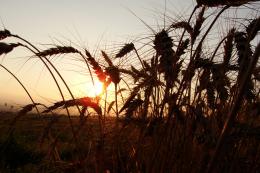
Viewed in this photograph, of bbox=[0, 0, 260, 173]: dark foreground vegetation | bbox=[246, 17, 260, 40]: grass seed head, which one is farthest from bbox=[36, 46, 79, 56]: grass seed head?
bbox=[246, 17, 260, 40]: grass seed head

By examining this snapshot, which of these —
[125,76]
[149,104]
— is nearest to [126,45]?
[125,76]

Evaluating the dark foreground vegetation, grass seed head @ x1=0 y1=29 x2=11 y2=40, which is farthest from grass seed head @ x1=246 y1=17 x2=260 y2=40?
grass seed head @ x1=0 y1=29 x2=11 y2=40

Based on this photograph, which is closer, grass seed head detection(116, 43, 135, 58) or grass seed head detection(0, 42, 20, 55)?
grass seed head detection(0, 42, 20, 55)

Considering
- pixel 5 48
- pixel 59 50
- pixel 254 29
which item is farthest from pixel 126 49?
pixel 254 29

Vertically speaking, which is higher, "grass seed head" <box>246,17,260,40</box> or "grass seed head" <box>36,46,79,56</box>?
"grass seed head" <box>36,46,79,56</box>

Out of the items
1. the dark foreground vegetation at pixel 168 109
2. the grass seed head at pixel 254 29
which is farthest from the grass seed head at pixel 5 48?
the grass seed head at pixel 254 29

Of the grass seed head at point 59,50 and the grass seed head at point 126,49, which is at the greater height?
the grass seed head at point 126,49

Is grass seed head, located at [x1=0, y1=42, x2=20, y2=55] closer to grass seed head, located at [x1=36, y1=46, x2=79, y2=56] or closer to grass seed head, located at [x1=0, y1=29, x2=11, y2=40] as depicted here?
grass seed head, located at [x1=0, y1=29, x2=11, y2=40]

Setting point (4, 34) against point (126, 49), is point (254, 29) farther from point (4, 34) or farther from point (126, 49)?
point (4, 34)

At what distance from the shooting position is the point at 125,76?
362cm

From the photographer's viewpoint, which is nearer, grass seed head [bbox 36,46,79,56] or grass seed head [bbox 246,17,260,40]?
grass seed head [bbox 246,17,260,40]

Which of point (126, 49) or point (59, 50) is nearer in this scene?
point (59, 50)

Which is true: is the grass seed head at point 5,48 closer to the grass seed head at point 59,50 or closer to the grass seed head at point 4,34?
the grass seed head at point 4,34

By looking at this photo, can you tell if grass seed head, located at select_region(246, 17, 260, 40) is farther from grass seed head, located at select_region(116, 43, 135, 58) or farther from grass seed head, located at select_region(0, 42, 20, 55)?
grass seed head, located at select_region(0, 42, 20, 55)
